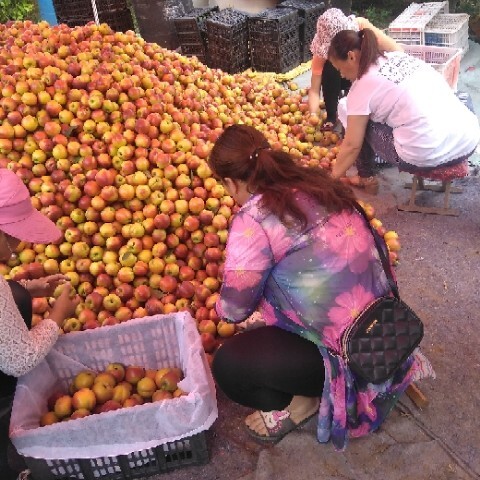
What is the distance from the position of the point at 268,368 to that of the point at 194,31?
18.4 feet

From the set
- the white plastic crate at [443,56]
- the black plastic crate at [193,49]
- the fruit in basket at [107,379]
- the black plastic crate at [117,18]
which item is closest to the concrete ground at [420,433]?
the fruit in basket at [107,379]

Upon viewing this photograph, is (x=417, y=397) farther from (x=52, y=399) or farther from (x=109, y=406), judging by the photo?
(x=52, y=399)

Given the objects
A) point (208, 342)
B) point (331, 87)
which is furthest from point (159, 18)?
point (208, 342)

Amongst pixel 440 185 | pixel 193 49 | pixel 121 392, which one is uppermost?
pixel 193 49

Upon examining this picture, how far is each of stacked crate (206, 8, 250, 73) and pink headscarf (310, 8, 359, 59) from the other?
79.9 inches

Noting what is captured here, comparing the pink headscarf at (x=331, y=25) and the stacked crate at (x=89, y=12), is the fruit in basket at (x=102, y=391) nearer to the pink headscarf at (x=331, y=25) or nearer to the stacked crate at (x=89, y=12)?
the pink headscarf at (x=331, y=25)

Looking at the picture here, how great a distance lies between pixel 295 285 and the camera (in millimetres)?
2203

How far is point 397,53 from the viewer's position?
151 inches

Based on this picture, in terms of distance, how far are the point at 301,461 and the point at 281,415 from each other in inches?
8.6

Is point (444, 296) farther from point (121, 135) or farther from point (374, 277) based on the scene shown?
point (121, 135)

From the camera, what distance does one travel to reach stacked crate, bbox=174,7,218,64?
6922 mm

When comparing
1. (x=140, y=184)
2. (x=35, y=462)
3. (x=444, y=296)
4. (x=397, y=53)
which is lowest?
(x=444, y=296)

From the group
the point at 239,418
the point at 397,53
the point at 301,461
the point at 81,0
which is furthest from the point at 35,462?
the point at 81,0

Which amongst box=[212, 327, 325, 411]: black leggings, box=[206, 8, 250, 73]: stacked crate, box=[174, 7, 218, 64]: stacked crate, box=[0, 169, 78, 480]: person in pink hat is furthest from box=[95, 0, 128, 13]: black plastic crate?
box=[212, 327, 325, 411]: black leggings
